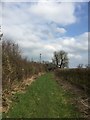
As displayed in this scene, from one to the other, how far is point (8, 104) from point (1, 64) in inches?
86.0

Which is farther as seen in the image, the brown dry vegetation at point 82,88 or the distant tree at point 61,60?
the distant tree at point 61,60


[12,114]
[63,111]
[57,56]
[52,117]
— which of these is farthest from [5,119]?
[57,56]

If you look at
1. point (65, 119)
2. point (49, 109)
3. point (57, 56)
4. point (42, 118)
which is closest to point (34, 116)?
point (42, 118)

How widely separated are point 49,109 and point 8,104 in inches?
81.9

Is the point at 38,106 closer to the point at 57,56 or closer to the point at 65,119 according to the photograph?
the point at 65,119

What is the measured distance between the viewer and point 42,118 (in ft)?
38.6

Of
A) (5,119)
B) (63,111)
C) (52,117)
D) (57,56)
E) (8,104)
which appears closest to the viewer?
(5,119)

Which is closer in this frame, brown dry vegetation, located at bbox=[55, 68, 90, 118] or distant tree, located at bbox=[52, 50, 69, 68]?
brown dry vegetation, located at bbox=[55, 68, 90, 118]

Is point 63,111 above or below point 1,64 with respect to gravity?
below

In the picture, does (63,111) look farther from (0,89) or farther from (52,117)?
(0,89)

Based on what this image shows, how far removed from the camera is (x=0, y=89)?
15547 mm

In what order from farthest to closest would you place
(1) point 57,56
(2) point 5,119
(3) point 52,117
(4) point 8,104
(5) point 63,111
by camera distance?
1. (1) point 57,56
2. (4) point 8,104
3. (5) point 63,111
4. (3) point 52,117
5. (2) point 5,119

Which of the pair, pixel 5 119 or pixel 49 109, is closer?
pixel 5 119

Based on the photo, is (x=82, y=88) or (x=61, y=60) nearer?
(x=82, y=88)
